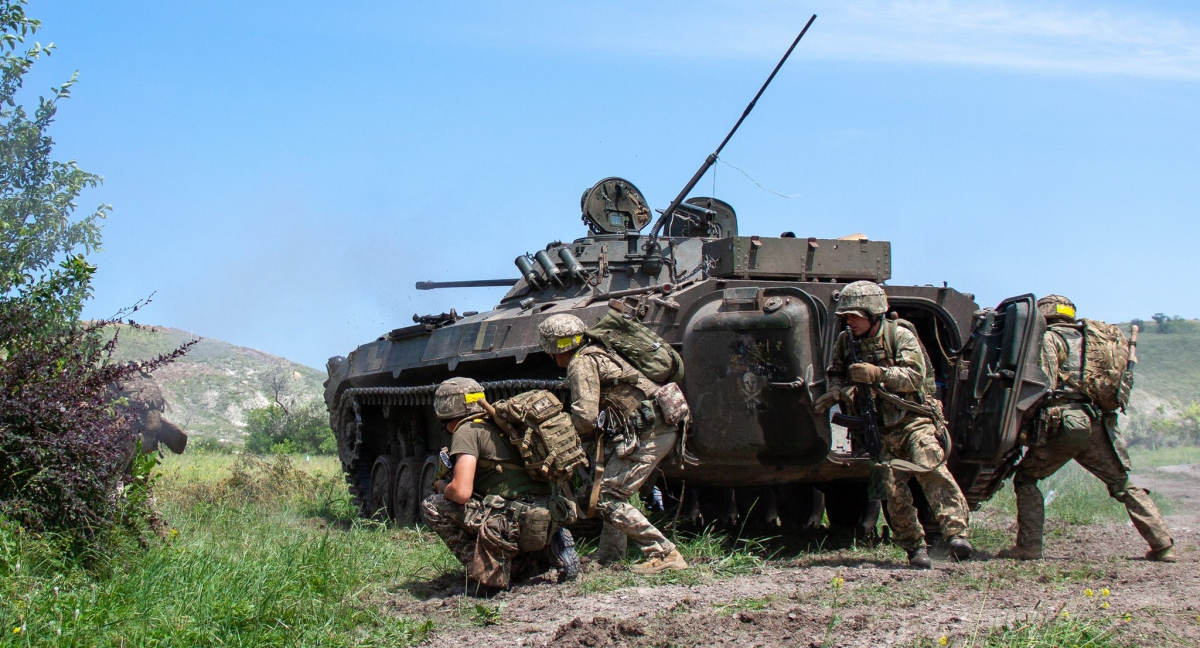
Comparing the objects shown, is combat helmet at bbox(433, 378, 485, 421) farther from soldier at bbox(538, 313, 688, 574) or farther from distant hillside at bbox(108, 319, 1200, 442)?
distant hillside at bbox(108, 319, 1200, 442)

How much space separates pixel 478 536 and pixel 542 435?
0.62 meters

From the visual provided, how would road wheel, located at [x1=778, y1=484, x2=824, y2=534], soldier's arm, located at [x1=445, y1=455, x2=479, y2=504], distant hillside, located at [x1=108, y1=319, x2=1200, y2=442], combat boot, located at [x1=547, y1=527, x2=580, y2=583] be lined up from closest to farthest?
soldier's arm, located at [x1=445, y1=455, x2=479, y2=504], combat boot, located at [x1=547, y1=527, x2=580, y2=583], road wheel, located at [x1=778, y1=484, x2=824, y2=534], distant hillside, located at [x1=108, y1=319, x2=1200, y2=442]

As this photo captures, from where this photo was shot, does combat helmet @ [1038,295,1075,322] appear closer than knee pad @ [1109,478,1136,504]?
No

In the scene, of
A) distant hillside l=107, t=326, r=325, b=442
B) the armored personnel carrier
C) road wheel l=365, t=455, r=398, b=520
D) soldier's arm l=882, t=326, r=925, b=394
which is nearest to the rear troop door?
the armored personnel carrier

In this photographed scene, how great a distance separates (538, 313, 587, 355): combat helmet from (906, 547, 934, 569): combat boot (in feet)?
7.48

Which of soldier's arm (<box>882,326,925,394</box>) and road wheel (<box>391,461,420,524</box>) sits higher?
soldier's arm (<box>882,326,925,394</box>)

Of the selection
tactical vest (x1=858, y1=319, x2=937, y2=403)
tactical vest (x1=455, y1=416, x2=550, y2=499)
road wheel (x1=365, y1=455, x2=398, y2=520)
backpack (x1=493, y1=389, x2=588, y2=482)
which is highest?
tactical vest (x1=858, y1=319, x2=937, y2=403)

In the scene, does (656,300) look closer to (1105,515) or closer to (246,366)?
(1105,515)

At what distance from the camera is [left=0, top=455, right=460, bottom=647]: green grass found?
15.7 feet

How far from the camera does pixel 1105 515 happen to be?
10.8 meters

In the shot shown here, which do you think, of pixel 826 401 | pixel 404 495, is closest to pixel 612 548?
pixel 826 401

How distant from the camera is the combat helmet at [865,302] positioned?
6.89 metres

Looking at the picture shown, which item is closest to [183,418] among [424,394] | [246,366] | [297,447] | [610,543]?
[246,366]

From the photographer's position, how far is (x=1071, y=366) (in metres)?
7.52
